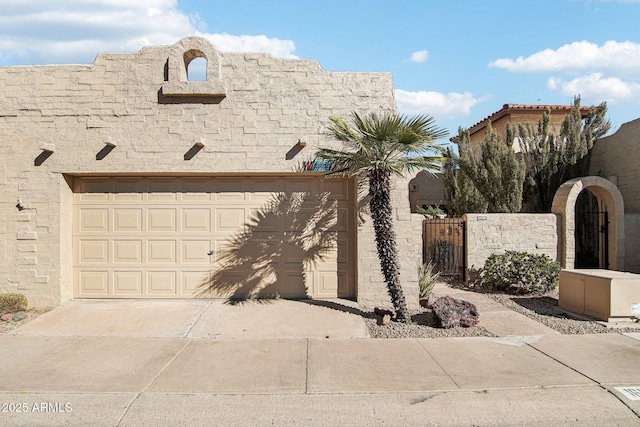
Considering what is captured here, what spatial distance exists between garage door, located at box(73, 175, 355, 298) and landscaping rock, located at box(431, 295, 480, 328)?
6.06 ft

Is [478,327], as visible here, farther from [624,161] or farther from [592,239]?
[624,161]

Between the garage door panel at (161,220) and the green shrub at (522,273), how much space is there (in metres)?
7.01

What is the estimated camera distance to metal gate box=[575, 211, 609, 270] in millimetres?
11250

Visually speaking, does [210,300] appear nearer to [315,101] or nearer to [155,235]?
[155,235]

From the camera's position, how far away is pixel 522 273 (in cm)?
935

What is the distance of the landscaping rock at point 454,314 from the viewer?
6.82 metres

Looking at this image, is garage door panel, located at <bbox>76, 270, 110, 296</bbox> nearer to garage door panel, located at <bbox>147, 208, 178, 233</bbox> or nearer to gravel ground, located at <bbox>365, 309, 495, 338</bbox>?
garage door panel, located at <bbox>147, 208, 178, 233</bbox>

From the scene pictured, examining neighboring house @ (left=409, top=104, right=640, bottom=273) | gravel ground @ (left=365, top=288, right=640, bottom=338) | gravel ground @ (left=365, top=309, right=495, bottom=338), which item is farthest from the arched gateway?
gravel ground @ (left=365, top=309, right=495, bottom=338)

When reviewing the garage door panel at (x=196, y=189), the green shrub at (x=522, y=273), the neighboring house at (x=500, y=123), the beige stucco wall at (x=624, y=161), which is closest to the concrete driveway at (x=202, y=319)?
the garage door panel at (x=196, y=189)

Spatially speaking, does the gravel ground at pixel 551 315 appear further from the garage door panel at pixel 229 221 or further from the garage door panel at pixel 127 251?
the garage door panel at pixel 127 251

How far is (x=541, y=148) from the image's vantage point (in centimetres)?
1377

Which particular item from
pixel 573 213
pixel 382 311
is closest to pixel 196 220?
pixel 382 311

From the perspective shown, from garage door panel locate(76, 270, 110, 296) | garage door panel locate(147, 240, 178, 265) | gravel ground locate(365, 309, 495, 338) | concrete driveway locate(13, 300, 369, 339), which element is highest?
garage door panel locate(147, 240, 178, 265)

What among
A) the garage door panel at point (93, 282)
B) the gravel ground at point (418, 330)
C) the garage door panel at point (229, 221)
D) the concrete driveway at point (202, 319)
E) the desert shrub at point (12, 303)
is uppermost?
the garage door panel at point (229, 221)
